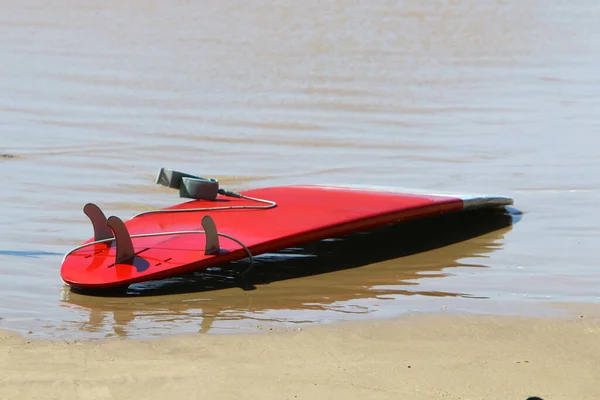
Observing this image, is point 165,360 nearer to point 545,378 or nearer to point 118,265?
point 118,265

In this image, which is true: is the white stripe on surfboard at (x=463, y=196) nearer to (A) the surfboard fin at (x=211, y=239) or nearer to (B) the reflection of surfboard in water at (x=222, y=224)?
(B) the reflection of surfboard in water at (x=222, y=224)

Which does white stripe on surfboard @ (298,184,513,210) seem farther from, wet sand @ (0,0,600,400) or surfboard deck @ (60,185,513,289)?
wet sand @ (0,0,600,400)

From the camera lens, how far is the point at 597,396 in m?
3.09

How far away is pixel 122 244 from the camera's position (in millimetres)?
4098

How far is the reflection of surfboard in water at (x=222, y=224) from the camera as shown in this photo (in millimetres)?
4082

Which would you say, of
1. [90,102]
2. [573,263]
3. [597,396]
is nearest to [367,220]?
[573,263]

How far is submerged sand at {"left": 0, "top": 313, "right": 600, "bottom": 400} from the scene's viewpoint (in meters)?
3.09

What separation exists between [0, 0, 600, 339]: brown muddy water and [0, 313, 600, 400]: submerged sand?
6.6 inches

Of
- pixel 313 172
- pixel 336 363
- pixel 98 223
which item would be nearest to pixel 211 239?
pixel 98 223

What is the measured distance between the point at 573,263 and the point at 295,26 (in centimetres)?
725

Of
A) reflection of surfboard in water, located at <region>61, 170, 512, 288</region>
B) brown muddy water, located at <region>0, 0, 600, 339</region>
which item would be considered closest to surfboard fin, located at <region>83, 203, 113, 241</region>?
reflection of surfboard in water, located at <region>61, 170, 512, 288</region>

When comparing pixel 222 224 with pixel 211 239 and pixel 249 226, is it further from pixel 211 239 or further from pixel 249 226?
pixel 211 239

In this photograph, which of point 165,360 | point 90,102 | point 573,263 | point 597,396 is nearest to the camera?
point 597,396

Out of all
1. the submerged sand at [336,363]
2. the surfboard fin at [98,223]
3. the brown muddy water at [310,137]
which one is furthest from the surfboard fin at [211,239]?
the submerged sand at [336,363]
